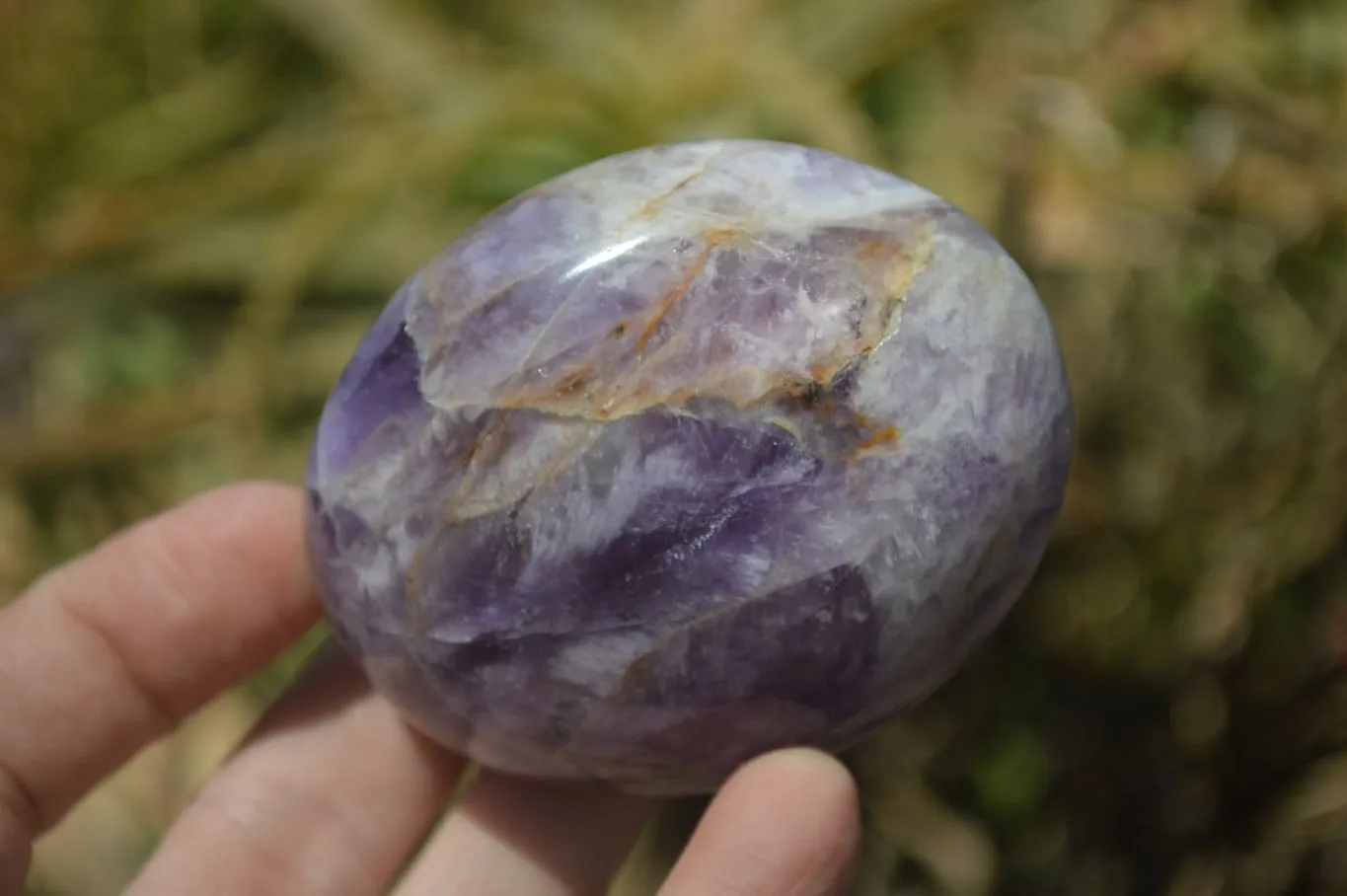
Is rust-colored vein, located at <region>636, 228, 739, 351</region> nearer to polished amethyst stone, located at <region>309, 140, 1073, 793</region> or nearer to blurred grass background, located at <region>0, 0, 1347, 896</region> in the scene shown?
polished amethyst stone, located at <region>309, 140, 1073, 793</region>

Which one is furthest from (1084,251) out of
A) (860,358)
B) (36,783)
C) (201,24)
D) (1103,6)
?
(201,24)

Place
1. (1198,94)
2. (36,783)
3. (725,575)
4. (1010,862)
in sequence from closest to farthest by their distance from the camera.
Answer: (725,575), (36,783), (1010,862), (1198,94)

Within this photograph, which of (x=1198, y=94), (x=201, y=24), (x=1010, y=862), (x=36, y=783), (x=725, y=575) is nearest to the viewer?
(x=725, y=575)

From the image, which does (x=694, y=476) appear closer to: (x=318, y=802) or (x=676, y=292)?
(x=676, y=292)

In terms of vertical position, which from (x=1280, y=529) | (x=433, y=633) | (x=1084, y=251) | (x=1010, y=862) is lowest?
(x=1010, y=862)

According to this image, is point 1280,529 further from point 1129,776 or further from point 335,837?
point 335,837

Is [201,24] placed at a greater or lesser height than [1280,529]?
greater
